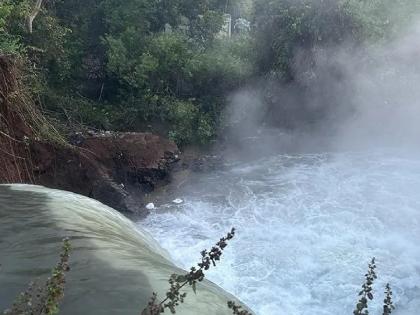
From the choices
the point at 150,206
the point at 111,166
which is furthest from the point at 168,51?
the point at 150,206

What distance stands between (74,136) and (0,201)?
5146 mm

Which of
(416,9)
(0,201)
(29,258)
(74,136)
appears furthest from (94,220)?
(416,9)

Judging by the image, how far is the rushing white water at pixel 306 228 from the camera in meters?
6.93

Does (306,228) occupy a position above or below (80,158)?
above

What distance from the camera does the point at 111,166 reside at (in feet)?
33.9

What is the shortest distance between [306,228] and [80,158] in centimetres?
430

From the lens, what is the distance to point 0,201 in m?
5.08

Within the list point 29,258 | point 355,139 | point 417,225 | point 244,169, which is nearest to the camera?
point 29,258

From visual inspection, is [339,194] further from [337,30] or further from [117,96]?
[117,96]

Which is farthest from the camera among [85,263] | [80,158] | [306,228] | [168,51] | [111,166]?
[168,51]

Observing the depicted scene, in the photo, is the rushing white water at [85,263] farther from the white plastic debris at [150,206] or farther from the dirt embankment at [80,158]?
the white plastic debris at [150,206]

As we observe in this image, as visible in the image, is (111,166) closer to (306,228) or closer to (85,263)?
(306,228)

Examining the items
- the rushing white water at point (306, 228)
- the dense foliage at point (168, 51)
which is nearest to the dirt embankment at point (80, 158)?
the rushing white water at point (306, 228)

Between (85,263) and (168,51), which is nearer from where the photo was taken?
(85,263)
